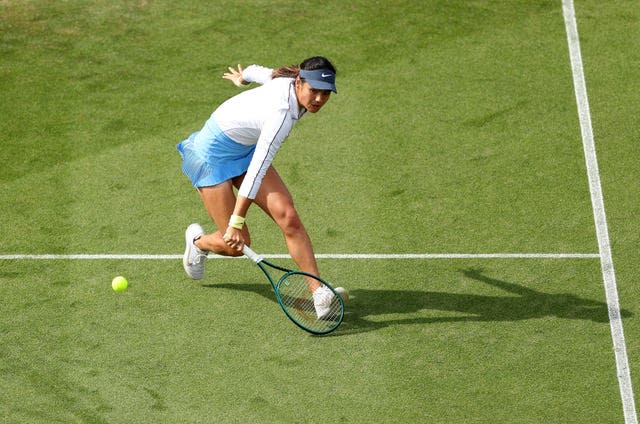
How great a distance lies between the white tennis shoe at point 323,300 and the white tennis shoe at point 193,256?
1.11 metres

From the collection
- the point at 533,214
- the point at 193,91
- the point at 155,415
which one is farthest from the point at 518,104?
the point at 155,415

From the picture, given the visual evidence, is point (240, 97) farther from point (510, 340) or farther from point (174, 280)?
point (510, 340)

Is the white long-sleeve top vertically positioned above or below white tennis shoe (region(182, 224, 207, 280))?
above

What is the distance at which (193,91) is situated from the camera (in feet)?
47.2

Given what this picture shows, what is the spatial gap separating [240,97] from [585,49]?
228 inches

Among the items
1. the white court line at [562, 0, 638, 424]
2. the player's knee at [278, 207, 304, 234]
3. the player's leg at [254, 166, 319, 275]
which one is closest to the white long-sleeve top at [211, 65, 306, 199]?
the player's leg at [254, 166, 319, 275]

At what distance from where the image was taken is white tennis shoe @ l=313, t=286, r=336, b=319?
414 inches

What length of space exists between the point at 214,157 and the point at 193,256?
0.93 m

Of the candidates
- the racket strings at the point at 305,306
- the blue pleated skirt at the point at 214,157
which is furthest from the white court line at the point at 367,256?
the blue pleated skirt at the point at 214,157

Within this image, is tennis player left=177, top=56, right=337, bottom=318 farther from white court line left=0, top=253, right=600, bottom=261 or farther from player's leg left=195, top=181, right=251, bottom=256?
white court line left=0, top=253, right=600, bottom=261

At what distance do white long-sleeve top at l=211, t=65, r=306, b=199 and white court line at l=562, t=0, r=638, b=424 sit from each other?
3.04m

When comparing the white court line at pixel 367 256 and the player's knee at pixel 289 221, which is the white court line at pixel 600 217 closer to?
the white court line at pixel 367 256

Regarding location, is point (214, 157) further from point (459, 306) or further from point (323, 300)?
point (459, 306)

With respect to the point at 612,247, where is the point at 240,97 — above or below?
above
